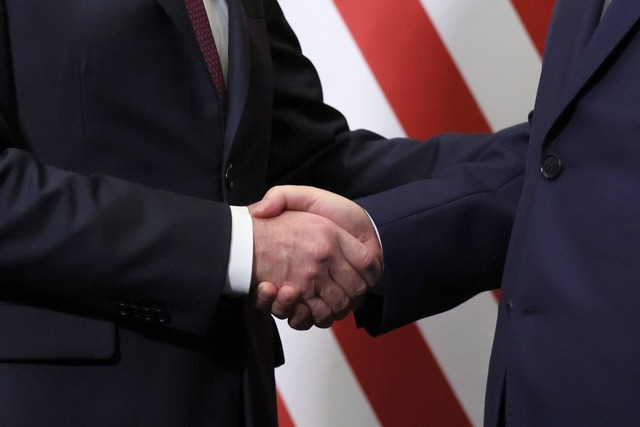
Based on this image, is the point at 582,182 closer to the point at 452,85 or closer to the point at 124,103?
the point at 124,103

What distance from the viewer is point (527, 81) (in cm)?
133

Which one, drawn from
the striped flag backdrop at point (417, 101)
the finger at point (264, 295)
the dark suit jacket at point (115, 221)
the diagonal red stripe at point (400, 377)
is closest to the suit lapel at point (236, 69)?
the dark suit jacket at point (115, 221)

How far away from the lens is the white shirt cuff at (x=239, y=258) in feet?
2.83

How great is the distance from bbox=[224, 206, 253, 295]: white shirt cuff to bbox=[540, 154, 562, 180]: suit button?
247mm

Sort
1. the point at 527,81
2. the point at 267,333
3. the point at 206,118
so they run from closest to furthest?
the point at 206,118 < the point at 267,333 < the point at 527,81

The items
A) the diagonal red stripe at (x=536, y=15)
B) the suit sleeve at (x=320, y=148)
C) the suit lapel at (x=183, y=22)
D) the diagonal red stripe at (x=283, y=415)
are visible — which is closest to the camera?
the suit lapel at (x=183, y=22)

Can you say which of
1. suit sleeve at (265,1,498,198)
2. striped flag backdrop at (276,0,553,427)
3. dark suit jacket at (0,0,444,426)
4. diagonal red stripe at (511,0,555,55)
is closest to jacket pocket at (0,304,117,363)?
dark suit jacket at (0,0,444,426)

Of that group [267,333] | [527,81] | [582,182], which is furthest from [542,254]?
[527,81]

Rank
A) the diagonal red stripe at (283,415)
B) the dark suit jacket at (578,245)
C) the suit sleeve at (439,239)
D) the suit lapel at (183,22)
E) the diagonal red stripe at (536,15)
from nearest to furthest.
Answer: the dark suit jacket at (578,245) → the suit lapel at (183,22) → the suit sleeve at (439,239) → the diagonal red stripe at (536,15) → the diagonal red stripe at (283,415)

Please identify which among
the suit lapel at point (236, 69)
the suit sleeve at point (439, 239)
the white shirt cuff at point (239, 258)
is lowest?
the suit sleeve at point (439, 239)

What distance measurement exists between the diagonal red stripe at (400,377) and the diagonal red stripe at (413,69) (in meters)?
0.29

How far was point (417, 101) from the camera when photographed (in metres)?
1.36

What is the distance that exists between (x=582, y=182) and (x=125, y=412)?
405mm

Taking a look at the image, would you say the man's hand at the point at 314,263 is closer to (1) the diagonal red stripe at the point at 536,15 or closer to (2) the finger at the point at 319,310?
(2) the finger at the point at 319,310
